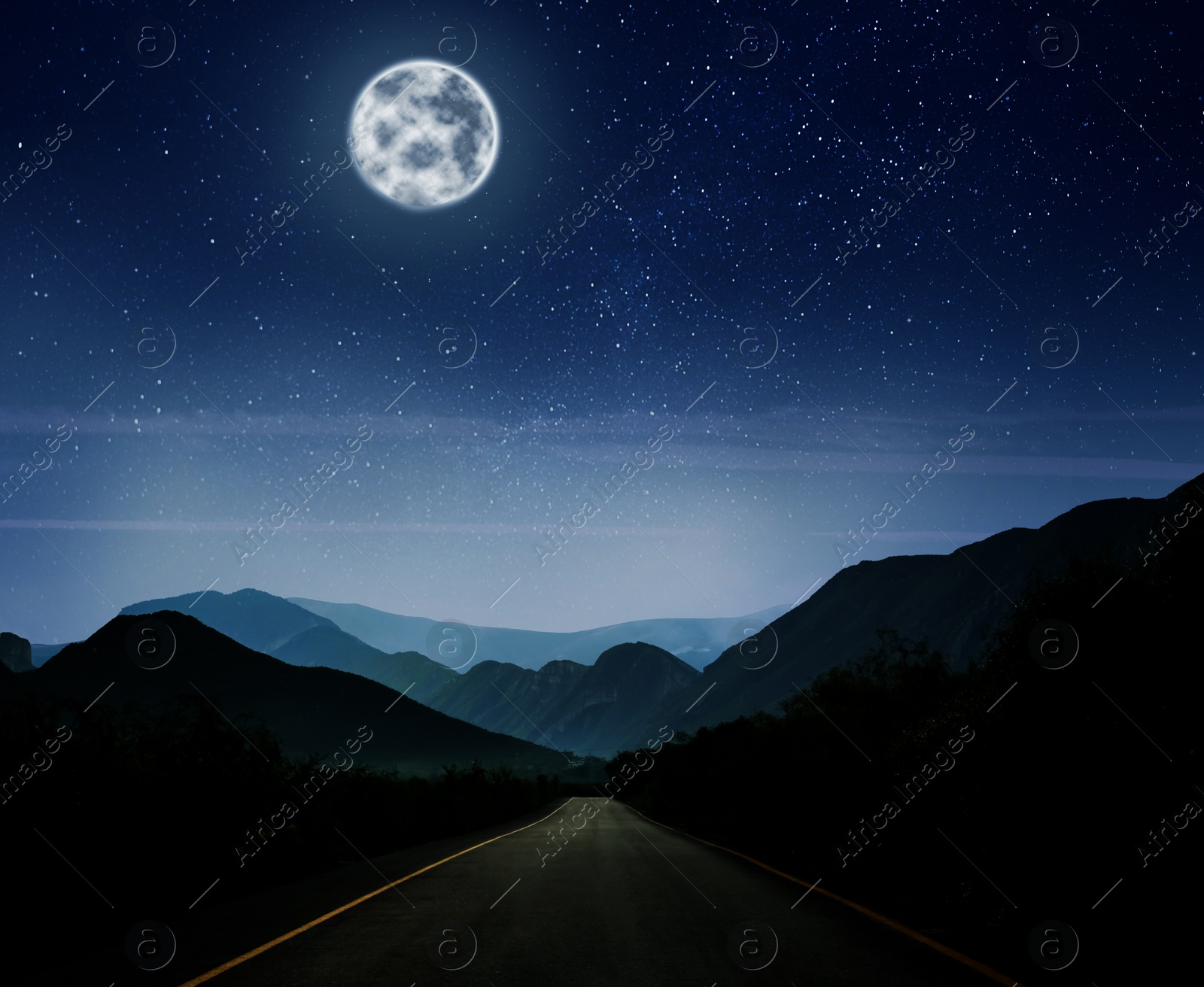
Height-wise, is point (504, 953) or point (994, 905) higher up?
point (504, 953)

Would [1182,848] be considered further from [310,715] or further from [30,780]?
[310,715]

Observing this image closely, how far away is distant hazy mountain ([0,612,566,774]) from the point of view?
16462cm

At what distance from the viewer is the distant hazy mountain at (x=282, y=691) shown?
540 feet

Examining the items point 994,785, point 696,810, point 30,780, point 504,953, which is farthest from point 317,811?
point 696,810

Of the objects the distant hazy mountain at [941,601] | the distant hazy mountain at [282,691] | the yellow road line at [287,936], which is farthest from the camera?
the distant hazy mountain at [282,691]

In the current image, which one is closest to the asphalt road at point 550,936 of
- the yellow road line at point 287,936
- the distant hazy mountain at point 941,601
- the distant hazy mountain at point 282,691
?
the yellow road line at point 287,936

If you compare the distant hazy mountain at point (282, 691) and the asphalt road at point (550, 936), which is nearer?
the asphalt road at point (550, 936)

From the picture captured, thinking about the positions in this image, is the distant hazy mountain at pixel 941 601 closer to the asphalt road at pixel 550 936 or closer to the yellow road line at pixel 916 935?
the yellow road line at pixel 916 935

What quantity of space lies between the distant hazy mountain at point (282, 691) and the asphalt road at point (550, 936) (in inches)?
6013

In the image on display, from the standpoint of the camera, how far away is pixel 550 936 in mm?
9195

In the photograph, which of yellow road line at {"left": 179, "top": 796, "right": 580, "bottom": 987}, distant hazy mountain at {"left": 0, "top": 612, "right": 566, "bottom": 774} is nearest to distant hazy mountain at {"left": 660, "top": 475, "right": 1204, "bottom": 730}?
distant hazy mountain at {"left": 0, "top": 612, "right": 566, "bottom": 774}

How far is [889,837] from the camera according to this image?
15.8 m

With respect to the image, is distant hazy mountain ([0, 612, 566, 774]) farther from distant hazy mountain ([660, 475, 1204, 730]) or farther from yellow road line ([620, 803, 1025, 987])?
yellow road line ([620, 803, 1025, 987])

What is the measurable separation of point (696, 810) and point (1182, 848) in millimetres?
39942
